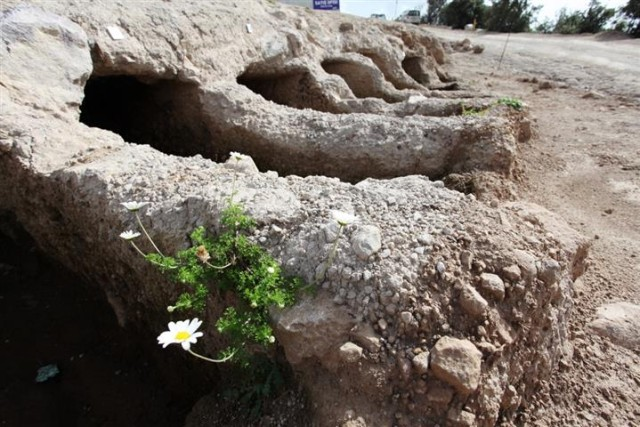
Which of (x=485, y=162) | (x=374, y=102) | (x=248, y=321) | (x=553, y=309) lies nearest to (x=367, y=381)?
(x=248, y=321)

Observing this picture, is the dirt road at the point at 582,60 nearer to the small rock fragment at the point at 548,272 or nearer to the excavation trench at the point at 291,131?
the excavation trench at the point at 291,131

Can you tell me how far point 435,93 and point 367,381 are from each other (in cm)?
683

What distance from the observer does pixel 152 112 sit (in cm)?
591

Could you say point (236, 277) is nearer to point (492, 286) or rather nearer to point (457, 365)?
point (457, 365)

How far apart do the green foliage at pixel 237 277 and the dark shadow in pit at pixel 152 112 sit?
3.21m

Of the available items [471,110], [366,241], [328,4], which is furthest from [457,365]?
[328,4]

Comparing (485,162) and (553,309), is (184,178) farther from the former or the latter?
(485,162)

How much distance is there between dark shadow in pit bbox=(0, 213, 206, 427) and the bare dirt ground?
2.43m

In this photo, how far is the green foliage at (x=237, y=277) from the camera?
7.03ft

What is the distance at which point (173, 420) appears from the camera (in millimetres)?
3029

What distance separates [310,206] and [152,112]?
426cm

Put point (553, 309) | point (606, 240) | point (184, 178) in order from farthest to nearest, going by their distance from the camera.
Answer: point (606, 240)
point (184, 178)
point (553, 309)

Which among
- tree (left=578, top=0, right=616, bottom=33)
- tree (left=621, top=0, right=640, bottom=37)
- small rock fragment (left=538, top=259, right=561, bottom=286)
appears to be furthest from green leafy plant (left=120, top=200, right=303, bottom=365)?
tree (left=578, top=0, right=616, bottom=33)

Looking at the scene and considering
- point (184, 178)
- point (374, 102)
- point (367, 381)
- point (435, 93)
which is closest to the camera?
point (367, 381)
